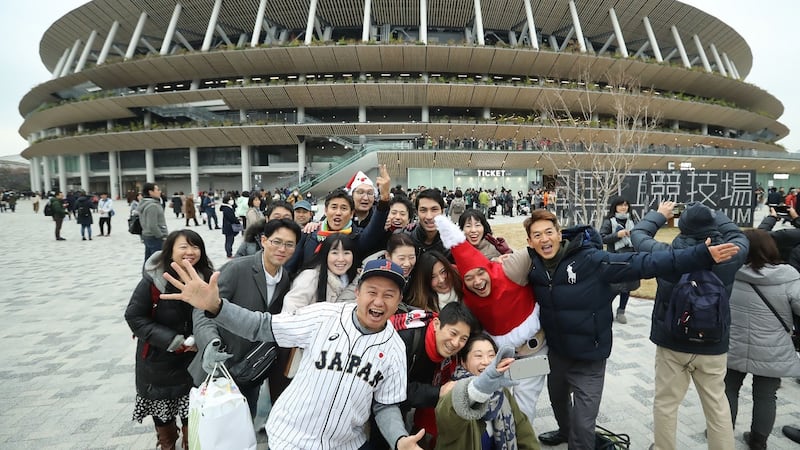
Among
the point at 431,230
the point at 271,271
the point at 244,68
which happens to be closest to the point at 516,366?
the point at 271,271

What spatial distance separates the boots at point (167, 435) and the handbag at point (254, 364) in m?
1.04

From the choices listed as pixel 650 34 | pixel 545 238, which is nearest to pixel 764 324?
pixel 545 238

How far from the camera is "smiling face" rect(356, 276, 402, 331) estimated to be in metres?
1.95

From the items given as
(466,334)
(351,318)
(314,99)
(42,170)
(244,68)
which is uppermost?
(244,68)

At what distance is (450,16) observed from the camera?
1430 inches

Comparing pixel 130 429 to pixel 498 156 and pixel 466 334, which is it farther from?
pixel 498 156

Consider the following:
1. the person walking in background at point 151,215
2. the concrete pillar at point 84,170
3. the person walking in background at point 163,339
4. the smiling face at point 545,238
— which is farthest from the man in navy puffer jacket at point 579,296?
the concrete pillar at point 84,170

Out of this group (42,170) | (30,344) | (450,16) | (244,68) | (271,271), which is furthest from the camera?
(42,170)

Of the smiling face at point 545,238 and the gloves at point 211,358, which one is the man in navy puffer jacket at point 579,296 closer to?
the smiling face at point 545,238

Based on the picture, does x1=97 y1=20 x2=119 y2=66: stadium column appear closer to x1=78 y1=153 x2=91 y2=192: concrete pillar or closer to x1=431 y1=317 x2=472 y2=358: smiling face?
x1=78 y1=153 x2=91 y2=192: concrete pillar

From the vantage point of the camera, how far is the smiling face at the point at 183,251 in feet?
9.73

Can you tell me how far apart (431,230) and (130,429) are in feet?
12.1

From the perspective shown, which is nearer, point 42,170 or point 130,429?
point 130,429

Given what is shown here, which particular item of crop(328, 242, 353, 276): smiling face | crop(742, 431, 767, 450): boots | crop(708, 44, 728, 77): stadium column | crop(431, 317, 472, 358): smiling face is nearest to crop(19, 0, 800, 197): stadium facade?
crop(708, 44, 728, 77): stadium column
